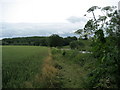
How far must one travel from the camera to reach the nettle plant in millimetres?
3588

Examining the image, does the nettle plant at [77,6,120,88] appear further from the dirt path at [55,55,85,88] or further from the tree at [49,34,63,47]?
the tree at [49,34,63,47]

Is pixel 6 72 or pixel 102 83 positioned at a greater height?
pixel 6 72

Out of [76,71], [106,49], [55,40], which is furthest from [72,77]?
[55,40]

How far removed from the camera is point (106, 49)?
3789mm

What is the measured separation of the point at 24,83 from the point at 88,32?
113 inches

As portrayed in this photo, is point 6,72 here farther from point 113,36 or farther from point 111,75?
point 113,36

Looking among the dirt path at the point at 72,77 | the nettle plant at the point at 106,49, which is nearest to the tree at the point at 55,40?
the dirt path at the point at 72,77

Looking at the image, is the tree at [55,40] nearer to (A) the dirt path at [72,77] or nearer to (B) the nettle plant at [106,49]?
(A) the dirt path at [72,77]

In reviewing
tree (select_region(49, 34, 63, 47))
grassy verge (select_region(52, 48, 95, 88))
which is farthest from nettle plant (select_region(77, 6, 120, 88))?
tree (select_region(49, 34, 63, 47))

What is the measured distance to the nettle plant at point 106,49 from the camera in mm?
3588

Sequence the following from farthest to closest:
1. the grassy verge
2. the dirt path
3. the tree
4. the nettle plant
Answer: the tree
the grassy verge
the dirt path
the nettle plant

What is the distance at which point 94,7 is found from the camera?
4.80m

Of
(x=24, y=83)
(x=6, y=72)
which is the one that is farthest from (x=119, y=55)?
(x=6, y=72)

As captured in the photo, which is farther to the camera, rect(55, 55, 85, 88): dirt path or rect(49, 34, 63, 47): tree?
rect(49, 34, 63, 47): tree
